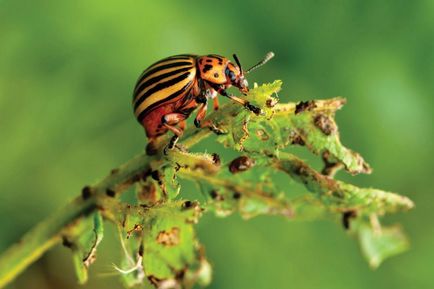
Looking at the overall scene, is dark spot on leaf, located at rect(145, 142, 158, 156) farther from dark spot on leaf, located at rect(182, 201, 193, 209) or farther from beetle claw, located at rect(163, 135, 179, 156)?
dark spot on leaf, located at rect(182, 201, 193, 209)

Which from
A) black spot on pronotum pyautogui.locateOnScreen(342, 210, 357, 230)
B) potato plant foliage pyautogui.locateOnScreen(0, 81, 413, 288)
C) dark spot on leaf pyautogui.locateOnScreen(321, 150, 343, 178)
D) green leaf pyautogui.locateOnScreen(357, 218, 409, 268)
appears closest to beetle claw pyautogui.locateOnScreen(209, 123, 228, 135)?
potato plant foliage pyautogui.locateOnScreen(0, 81, 413, 288)

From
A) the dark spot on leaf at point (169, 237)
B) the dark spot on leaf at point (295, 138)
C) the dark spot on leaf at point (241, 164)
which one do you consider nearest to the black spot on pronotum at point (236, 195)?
the dark spot on leaf at point (241, 164)

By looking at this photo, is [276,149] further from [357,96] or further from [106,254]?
[357,96]

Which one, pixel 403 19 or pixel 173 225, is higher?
pixel 403 19

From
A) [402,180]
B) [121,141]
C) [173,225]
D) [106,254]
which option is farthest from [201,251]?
[402,180]

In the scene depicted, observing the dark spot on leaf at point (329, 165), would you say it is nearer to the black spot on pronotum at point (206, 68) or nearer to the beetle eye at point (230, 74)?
the beetle eye at point (230, 74)
